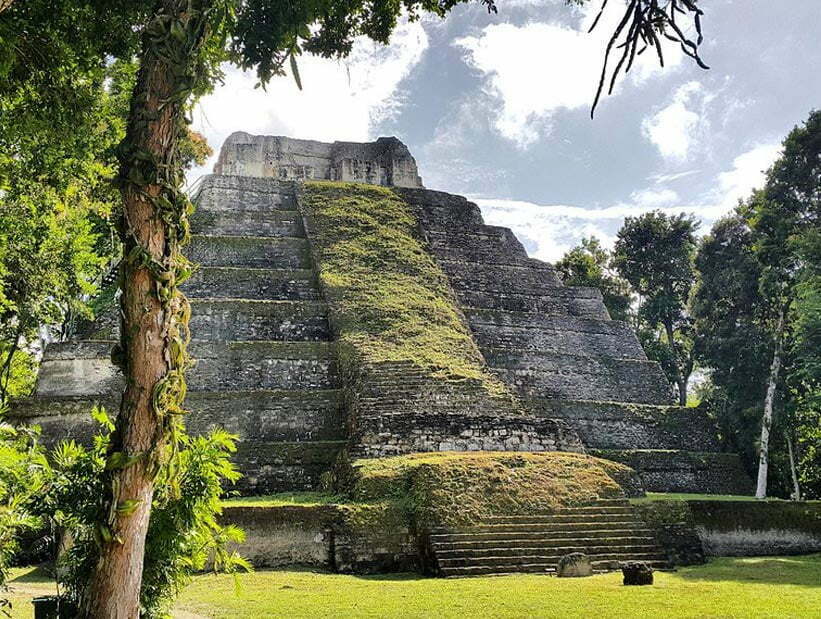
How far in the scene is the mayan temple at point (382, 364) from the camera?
39.3 ft

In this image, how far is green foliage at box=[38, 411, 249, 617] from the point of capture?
4.16 metres

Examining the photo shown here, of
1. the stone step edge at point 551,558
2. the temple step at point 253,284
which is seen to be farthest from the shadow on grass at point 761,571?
the temple step at point 253,284

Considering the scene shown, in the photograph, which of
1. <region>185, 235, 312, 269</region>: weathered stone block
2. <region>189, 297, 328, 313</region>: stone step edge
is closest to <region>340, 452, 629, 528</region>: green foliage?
<region>189, 297, 328, 313</region>: stone step edge

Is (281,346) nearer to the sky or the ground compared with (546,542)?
nearer to the sky

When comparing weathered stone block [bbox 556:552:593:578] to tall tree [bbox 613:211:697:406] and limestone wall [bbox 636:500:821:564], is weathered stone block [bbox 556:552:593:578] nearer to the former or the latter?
limestone wall [bbox 636:500:821:564]

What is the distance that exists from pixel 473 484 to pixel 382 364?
4.14 metres

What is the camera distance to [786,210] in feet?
51.6

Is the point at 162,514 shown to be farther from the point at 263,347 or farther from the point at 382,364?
the point at 263,347

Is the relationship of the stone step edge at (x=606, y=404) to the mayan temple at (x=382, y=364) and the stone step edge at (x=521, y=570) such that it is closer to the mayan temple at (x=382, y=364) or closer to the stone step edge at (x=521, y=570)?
the mayan temple at (x=382, y=364)

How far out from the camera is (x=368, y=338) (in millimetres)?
14516

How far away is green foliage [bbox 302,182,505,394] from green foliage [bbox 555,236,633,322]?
952 cm

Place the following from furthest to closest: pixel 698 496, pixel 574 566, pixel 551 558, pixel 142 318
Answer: pixel 698 496
pixel 551 558
pixel 574 566
pixel 142 318

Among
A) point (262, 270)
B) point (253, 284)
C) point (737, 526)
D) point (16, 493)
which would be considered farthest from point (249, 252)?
point (16, 493)

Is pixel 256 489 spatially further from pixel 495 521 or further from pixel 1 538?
pixel 1 538
